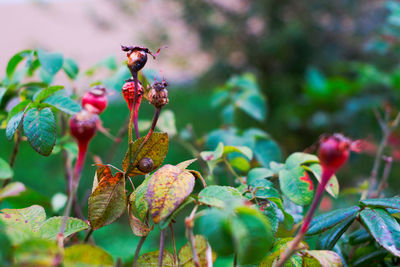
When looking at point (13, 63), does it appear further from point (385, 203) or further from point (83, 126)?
point (385, 203)

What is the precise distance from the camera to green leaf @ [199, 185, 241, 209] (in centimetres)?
30

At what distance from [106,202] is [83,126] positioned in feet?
0.34

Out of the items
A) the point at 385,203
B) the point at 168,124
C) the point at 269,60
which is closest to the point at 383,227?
the point at 385,203

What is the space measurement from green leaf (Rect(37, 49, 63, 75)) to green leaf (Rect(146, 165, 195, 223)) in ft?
0.99

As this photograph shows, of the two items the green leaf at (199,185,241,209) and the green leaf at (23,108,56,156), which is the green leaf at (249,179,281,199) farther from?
the green leaf at (23,108,56,156)

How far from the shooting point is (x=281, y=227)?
0.45m

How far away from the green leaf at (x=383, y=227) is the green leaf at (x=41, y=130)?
1.15 ft

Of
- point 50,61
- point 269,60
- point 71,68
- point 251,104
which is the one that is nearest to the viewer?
point 50,61

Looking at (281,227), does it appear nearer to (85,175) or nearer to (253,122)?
(85,175)

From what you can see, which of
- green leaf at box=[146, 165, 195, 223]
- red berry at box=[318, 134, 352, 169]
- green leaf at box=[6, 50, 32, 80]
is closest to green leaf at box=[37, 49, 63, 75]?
green leaf at box=[6, 50, 32, 80]

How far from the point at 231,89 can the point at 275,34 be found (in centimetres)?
238

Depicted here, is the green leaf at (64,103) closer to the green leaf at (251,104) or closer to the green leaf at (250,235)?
the green leaf at (250,235)

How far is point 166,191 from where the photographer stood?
32 cm

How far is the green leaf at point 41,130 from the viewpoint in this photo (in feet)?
1.28
